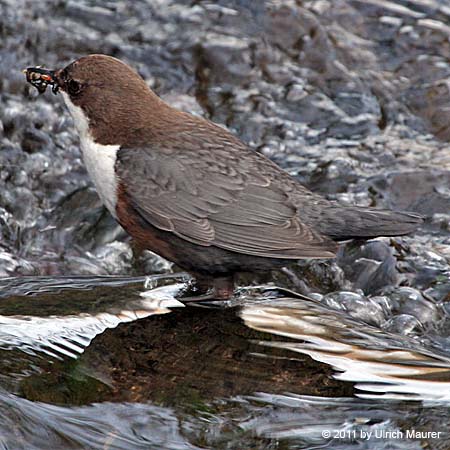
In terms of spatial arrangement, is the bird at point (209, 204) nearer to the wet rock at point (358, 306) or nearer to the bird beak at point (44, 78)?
the bird beak at point (44, 78)

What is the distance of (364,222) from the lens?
3902mm

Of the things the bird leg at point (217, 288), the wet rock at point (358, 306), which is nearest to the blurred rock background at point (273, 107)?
the wet rock at point (358, 306)

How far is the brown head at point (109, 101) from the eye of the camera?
4.27 m

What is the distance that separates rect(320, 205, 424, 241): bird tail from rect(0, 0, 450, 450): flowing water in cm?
32

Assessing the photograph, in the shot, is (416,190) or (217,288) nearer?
(217,288)

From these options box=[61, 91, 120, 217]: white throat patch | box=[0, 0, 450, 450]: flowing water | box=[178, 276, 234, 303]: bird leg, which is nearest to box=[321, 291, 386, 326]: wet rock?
box=[0, 0, 450, 450]: flowing water

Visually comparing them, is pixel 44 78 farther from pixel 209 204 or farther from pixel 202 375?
pixel 202 375

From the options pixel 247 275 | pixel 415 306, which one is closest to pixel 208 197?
pixel 247 275

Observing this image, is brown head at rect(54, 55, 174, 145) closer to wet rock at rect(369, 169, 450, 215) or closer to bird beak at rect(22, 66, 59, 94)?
bird beak at rect(22, 66, 59, 94)

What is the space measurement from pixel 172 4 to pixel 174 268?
2.49 m

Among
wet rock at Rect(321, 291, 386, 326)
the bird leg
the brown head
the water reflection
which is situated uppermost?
the brown head

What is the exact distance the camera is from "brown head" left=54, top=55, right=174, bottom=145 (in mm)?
4266

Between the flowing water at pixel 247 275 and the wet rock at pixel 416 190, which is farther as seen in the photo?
the wet rock at pixel 416 190

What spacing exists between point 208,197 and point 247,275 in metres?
1.21
